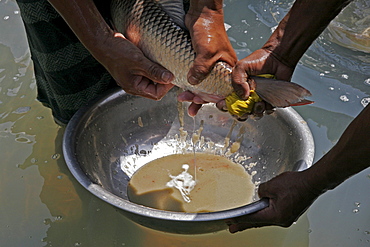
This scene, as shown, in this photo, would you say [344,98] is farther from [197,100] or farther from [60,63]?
[60,63]

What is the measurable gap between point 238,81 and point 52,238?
1186 millimetres

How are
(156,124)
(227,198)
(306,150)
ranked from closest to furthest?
(306,150)
(227,198)
(156,124)

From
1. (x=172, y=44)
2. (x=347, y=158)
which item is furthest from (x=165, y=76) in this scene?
(x=347, y=158)

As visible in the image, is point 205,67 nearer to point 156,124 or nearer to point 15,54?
point 156,124

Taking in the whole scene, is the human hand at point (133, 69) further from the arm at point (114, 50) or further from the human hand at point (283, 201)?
the human hand at point (283, 201)

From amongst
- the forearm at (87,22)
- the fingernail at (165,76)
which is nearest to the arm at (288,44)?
the fingernail at (165,76)

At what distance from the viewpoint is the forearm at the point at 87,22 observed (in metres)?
1.96

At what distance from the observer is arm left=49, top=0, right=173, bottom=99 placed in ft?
6.42

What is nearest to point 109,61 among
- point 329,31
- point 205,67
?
point 205,67

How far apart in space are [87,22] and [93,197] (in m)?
0.94

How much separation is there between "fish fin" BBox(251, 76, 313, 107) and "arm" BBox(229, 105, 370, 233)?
264mm

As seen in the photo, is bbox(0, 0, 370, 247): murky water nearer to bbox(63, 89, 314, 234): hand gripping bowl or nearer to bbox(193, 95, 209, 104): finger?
bbox(63, 89, 314, 234): hand gripping bowl

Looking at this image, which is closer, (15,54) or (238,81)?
(238,81)

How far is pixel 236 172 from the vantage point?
2395mm
